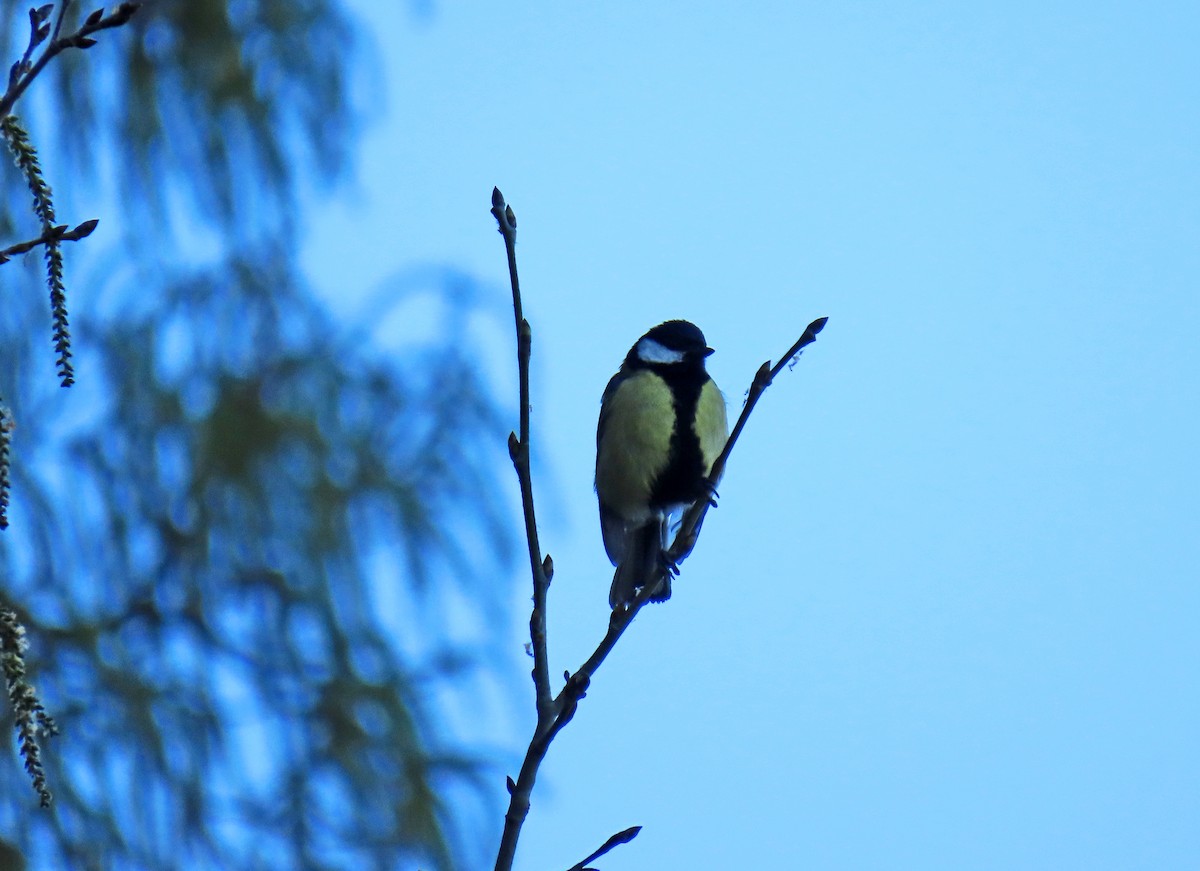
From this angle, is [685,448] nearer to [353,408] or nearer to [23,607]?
[353,408]

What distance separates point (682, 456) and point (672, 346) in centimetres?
37

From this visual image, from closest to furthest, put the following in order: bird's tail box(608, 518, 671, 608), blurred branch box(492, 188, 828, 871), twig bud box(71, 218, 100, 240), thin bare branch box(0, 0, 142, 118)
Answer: thin bare branch box(0, 0, 142, 118), twig bud box(71, 218, 100, 240), blurred branch box(492, 188, 828, 871), bird's tail box(608, 518, 671, 608)

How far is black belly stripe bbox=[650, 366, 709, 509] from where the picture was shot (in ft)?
9.18

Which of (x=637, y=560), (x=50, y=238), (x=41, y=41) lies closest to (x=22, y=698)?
(x=50, y=238)

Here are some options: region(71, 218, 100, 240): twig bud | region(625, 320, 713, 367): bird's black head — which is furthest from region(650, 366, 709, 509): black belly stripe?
region(71, 218, 100, 240): twig bud

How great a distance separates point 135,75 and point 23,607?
1045 mm

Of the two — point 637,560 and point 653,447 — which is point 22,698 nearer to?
point 653,447

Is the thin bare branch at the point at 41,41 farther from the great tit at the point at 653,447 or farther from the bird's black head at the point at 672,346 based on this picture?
the bird's black head at the point at 672,346

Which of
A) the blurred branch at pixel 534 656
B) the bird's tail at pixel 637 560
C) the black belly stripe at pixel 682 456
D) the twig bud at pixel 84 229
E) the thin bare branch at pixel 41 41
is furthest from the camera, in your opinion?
the bird's tail at pixel 637 560

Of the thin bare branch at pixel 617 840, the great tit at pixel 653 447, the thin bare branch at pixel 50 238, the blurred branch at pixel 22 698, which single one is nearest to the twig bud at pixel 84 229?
the thin bare branch at pixel 50 238

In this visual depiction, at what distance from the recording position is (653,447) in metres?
2.80

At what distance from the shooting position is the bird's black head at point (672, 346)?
119 inches

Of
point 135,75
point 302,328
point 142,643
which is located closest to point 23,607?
point 142,643

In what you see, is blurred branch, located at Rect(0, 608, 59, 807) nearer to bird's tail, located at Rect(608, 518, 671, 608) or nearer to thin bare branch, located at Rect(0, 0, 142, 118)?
thin bare branch, located at Rect(0, 0, 142, 118)
